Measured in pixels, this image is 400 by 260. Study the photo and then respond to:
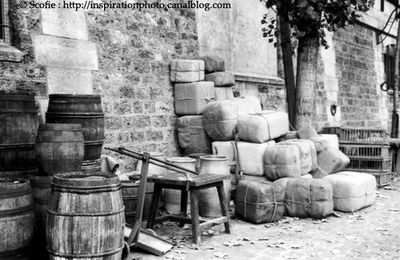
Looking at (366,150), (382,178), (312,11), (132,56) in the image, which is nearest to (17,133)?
(132,56)

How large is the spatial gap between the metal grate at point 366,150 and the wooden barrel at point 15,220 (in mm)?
5696

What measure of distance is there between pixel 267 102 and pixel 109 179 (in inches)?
243

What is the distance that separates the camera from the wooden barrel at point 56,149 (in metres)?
3.94

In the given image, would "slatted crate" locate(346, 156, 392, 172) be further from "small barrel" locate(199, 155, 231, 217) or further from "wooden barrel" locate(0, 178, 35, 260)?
"wooden barrel" locate(0, 178, 35, 260)

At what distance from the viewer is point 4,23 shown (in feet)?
16.3

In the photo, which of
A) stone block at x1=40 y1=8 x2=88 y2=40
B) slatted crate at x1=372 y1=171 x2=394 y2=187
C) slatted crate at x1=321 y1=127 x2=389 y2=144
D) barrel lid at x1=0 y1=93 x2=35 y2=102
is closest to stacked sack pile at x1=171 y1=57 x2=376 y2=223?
slatted crate at x1=372 y1=171 x2=394 y2=187

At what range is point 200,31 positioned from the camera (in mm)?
7578

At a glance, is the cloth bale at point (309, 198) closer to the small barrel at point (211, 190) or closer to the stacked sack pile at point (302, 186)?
the stacked sack pile at point (302, 186)

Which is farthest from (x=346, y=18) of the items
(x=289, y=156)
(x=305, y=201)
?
(x=305, y=201)

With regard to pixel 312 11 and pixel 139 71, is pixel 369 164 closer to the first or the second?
pixel 312 11

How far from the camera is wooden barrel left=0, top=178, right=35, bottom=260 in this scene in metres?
3.32

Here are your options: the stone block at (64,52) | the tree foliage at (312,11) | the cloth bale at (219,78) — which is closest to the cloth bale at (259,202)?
the cloth bale at (219,78)

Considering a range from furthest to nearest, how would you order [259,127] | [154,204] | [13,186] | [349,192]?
[259,127] → [349,192] → [154,204] → [13,186]

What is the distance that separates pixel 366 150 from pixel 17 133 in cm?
559
